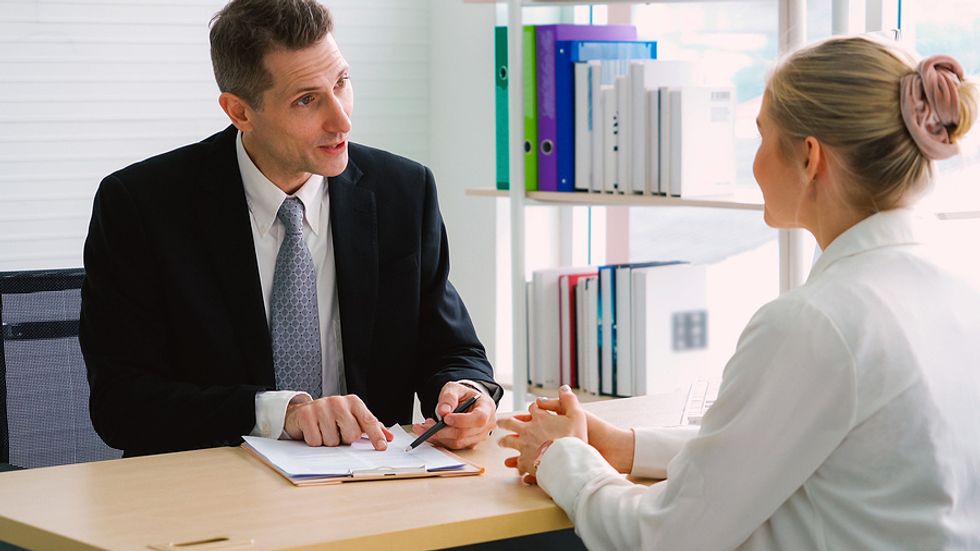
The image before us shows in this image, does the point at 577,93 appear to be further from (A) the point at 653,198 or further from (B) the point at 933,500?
(B) the point at 933,500

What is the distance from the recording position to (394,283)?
7.41 feet

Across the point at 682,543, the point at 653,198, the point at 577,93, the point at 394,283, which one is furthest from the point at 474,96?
the point at 682,543

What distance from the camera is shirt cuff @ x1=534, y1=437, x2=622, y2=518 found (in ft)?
5.18

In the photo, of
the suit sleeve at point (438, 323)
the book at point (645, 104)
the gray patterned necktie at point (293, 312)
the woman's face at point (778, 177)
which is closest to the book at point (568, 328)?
the book at point (645, 104)

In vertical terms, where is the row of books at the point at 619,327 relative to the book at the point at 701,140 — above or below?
below

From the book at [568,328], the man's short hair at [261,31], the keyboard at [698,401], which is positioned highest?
the man's short hair at [261,31]

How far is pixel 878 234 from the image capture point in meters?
1.45

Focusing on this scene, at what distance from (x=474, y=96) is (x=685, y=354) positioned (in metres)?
1.21

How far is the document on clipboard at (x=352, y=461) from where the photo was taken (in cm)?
168

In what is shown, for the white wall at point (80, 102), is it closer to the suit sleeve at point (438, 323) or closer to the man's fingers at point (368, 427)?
the suit sleeve at point (438, 323)

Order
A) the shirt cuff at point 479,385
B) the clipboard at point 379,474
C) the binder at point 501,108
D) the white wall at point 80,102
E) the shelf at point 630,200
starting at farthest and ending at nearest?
the white wall at point 80,102 < the binder at point 501,108 < the shelf at point 630,200 < the shirt cuff at point 479,385 < the clipboard at point 379,474

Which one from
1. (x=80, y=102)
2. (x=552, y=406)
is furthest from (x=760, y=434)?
(x=80, y=102)

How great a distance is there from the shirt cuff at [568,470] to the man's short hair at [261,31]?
2.90ft

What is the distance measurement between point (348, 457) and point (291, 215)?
0.57 meters
